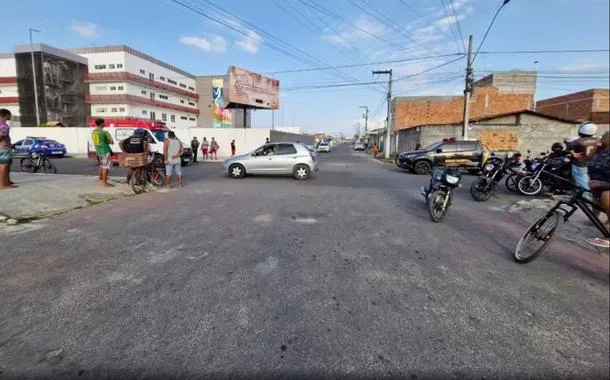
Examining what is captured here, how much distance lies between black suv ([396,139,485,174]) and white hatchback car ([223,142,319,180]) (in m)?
5.54

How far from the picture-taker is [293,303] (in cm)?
298

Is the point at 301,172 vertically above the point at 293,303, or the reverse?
the point at 301,172

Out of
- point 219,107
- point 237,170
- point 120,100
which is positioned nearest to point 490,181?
point 237,170

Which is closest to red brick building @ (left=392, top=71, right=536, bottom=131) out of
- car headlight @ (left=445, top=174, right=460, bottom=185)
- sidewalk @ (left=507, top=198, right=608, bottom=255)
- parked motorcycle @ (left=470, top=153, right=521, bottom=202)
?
parked motorcycle @ (left=470, top=153, right=521, bottom=202)

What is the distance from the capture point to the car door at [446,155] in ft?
48.0

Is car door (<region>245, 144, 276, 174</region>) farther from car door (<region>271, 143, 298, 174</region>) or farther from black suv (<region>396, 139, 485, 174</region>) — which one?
black suv (<region>396, 139, 485, 174</region>)

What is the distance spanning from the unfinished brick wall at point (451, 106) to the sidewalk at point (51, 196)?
31.0m

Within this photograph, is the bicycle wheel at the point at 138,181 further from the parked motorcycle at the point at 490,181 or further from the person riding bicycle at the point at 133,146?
the parked motorcycle at the point at 490,181

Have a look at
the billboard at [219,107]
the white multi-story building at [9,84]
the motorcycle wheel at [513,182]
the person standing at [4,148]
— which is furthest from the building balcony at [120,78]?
the motorcycle wheel at [513,182]

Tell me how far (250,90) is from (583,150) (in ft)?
Result: 93.2

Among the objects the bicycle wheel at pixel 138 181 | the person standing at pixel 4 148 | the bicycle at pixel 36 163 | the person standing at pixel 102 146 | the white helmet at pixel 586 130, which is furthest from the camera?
the bicycle at pixel 36 163

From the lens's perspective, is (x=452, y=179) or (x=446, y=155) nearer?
(x=452, y=179)

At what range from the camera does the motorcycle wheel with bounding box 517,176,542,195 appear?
9.26 metres

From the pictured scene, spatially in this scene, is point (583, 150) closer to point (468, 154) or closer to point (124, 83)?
point (468, 154)
